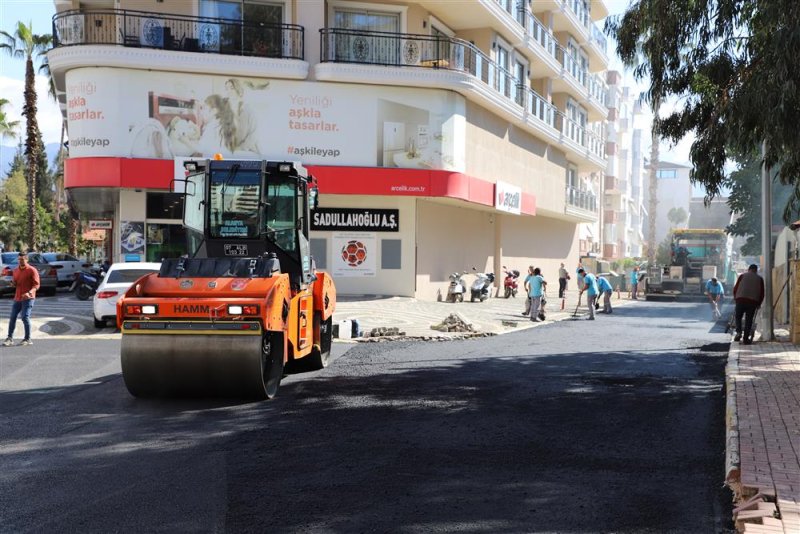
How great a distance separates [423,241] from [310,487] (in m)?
21.6

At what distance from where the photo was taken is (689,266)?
4091 cm

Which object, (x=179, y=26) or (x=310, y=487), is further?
(x=179, y=26)

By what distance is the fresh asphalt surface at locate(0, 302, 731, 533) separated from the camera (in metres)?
5.06

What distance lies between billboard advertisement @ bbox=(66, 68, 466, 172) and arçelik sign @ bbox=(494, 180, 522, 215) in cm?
399

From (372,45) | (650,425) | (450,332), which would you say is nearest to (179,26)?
(372,45)

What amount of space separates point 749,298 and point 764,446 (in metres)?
10.7

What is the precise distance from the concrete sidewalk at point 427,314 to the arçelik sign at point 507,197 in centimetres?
406

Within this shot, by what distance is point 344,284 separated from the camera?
25.9 m

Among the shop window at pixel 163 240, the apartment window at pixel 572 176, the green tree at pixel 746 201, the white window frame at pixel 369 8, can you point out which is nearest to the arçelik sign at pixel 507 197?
the white window frame at pixel 369 8

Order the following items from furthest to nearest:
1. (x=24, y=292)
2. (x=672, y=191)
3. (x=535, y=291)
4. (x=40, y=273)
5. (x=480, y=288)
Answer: (x=672, y=191), (x=480, y=288), (x=40, y=273), (x=535, y=291), (x=24, y=292)

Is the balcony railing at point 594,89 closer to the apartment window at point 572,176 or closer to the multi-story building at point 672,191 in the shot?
the apartment window at point 572,176

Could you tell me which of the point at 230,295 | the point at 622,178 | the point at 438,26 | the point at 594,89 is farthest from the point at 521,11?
the point at 622,178

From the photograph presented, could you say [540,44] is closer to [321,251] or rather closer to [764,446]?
[321,251]

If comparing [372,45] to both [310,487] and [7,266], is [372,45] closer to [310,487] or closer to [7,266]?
[7,266]
